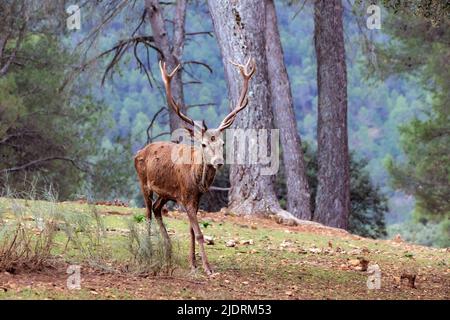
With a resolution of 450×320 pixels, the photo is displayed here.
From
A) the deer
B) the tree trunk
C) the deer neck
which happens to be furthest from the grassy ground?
the tree trunk

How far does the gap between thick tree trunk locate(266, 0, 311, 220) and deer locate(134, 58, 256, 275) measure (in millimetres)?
9189

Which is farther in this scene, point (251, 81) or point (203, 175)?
point (251, 81)

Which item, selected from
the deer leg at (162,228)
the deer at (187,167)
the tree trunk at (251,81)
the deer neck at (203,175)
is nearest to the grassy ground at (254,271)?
the deer leg at (162,228)

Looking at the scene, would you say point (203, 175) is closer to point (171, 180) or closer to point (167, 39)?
point (171, 180)

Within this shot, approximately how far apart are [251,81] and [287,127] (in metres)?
4.03

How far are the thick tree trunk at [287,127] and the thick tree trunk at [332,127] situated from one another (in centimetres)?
42

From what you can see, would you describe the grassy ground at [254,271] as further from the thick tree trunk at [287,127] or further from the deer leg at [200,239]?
the thick tree trunk at [287,127]

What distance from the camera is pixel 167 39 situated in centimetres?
2308

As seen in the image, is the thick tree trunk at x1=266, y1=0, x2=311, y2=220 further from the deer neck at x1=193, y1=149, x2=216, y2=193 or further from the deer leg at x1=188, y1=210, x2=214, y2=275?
the deer neck at x1=193, y1=149, x2=216, y2=193

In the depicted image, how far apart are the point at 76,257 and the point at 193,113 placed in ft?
121

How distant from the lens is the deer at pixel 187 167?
999 cm

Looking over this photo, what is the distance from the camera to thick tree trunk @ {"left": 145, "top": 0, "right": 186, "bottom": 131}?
74.4 ft

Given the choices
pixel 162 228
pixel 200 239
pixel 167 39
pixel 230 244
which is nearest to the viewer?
pixel 200 239

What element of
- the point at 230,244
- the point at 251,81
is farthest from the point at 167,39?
the point at 230,244
